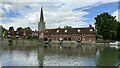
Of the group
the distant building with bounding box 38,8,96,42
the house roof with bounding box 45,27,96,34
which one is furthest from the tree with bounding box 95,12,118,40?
the house roof with bounding box 45,27,96,34

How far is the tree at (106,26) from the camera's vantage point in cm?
6381

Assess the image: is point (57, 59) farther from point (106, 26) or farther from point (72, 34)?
point (72, 34)

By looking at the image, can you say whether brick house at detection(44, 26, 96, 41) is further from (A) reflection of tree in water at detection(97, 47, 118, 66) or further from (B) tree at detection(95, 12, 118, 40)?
(A) reflection of tree in water at detection(97, 47, 118, 66)

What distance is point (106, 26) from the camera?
63812mm

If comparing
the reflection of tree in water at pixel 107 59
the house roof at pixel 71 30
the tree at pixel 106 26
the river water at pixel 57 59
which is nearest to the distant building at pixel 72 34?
the house roof at pixel 71 30

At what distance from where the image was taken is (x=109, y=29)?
209ft

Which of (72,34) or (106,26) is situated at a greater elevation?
(106,26)

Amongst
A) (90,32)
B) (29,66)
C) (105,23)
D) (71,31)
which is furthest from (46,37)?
(29,66)

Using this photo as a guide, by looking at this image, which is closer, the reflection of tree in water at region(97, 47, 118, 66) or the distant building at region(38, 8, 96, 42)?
the reflection of tree in water at region(97, 47, 118, 66)

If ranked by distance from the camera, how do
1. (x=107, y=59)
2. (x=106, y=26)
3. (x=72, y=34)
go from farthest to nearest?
(x=72, y=34) → (x=106, y=26) → (x=107, y=59)

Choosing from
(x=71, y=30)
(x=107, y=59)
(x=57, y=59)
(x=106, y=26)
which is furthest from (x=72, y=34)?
(x=57, y=59)

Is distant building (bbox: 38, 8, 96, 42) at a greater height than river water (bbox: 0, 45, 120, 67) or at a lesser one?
greater

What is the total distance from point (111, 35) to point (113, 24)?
11.6 ft

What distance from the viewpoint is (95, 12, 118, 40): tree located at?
63812 mm
